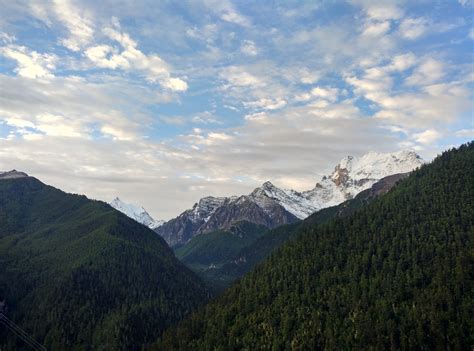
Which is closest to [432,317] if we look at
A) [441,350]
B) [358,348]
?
[441,350]

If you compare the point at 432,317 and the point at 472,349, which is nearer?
the point at 472,349

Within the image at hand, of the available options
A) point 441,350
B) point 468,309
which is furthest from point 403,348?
point 468,309

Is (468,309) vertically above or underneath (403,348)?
above

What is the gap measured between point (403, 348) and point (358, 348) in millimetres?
17731

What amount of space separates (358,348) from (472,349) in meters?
42.6

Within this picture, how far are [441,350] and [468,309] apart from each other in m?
21.7

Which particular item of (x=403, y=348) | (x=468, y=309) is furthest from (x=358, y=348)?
(x=468, y=309)

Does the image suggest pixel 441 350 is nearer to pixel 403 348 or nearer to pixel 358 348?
pixel 403 348

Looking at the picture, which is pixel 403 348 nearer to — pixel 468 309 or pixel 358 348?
pixel 358 348

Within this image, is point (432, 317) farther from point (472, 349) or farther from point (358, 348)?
point (358, 348)

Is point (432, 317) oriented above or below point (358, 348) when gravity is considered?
above

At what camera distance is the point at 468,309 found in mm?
196875

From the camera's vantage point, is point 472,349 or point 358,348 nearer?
point 472,349

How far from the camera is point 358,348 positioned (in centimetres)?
19812
